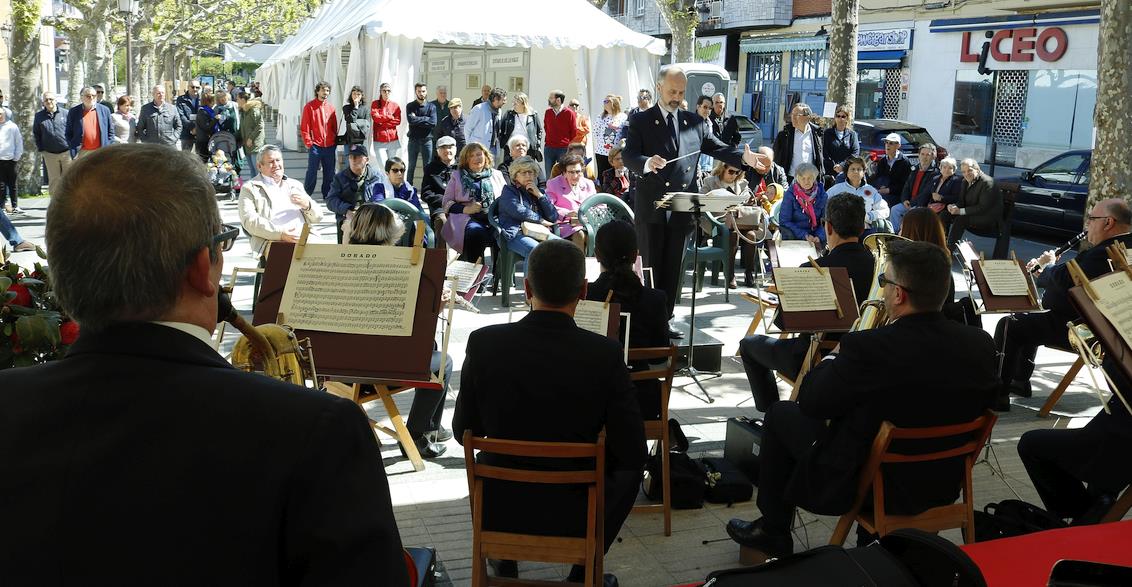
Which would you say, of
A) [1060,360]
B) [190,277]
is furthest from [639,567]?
[1060,360]

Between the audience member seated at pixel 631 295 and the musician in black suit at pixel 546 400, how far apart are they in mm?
1142

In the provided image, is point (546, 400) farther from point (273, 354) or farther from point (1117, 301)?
point (1117, 301)

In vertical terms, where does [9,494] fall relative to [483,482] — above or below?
above

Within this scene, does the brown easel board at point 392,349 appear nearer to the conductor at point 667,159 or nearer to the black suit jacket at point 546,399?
the black suit jacket at point 546,399

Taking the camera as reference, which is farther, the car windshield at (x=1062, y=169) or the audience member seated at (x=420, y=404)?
the car windshield at (x=1062, y=169)

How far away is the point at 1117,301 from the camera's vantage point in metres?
3.46

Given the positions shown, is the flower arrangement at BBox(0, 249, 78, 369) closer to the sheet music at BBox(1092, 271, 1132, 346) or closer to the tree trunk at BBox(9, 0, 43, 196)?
the sheet music at BBox(1092, 271, 1132, 346)

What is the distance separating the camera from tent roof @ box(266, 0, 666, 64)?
13.8 metres

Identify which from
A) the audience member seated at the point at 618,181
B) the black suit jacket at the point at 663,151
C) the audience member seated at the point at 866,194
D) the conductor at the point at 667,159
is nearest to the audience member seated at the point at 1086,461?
the conductor at the point at 667,159

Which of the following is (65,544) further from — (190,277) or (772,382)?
(772,382)

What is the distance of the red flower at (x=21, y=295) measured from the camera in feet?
10.1

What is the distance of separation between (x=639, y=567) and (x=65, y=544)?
304 cm

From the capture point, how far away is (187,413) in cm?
122

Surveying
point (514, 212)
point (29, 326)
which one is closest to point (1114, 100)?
point (514, 212)
